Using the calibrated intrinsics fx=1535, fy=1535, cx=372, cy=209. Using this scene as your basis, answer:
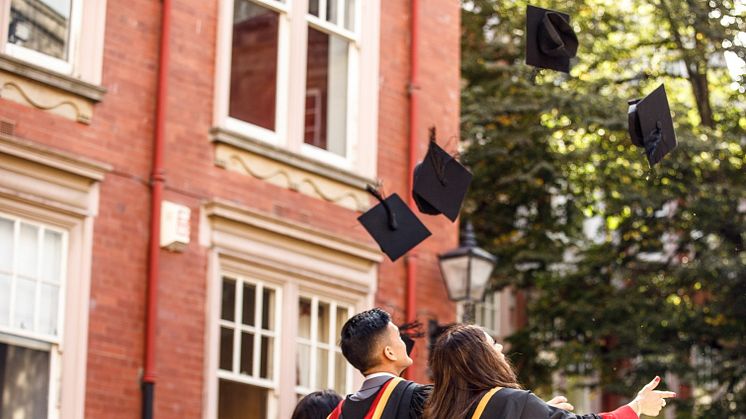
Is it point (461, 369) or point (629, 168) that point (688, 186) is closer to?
point (629, 168)

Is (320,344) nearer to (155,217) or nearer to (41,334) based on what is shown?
(155,217)

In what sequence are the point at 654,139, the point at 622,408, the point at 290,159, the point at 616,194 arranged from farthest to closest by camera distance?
the point at 616,194 → the point at 290,159 → the point at 654,139 → the point at 622,408

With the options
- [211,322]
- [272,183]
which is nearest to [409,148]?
[272,183]

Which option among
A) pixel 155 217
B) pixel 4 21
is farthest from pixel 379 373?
pixel 4 21

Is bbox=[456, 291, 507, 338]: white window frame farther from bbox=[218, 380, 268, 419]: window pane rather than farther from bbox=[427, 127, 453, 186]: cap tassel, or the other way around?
bbox=[427, 127, 453, 186]: cap tassel

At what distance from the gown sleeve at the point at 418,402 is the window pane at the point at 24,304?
465 centimetres

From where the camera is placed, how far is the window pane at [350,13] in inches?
501

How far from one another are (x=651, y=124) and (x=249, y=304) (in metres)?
3.87

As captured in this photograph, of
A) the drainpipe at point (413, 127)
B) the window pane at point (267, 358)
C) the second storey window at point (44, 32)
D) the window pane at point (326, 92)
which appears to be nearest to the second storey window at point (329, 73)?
the window pane at point (326, 92)

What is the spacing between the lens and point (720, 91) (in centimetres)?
1759

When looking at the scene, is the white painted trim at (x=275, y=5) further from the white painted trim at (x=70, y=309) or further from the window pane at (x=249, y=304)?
the white painted trim at (x=70, y=309)

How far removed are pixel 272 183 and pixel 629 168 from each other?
5145 mm

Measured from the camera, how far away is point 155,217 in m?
10.5

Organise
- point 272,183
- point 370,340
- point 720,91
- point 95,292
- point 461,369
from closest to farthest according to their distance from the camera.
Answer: point 461,369
point 370,340
point 95,292
point 272,183
point 720,91
